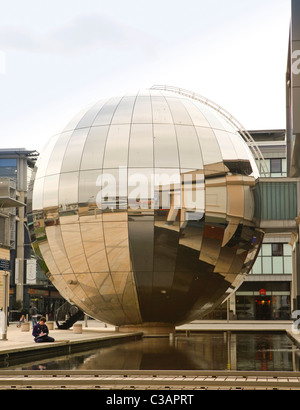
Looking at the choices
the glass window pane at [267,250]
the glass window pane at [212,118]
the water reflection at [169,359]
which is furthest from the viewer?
the glass window pane at [267,250]

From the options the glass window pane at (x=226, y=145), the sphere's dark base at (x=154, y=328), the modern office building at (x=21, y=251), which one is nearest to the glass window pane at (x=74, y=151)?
the glass window pane at (x=226, y=145)

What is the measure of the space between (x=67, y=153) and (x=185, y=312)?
7366 millimetres

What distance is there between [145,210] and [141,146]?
2.36 metres

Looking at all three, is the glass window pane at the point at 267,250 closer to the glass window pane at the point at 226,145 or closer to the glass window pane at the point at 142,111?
the glass window pane at the point at 226,145

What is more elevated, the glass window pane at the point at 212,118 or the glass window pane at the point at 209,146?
the glass window pane at the point at 212,118

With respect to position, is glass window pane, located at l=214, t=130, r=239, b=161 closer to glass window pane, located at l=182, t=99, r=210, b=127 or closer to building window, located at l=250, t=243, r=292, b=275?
glass window pane, located at l=182, t=99, r=210, b=127

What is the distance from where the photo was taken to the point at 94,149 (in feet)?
80.0

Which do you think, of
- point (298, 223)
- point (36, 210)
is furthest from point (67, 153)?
point (298, 223)

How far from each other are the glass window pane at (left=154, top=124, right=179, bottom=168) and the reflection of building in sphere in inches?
1.4

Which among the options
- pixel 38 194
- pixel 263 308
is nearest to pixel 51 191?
pixel 38 194

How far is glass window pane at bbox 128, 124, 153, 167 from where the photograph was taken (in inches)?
934

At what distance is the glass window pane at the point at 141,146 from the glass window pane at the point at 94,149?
1046 millimetres

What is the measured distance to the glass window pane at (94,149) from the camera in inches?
949

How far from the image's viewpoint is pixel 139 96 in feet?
85.8
